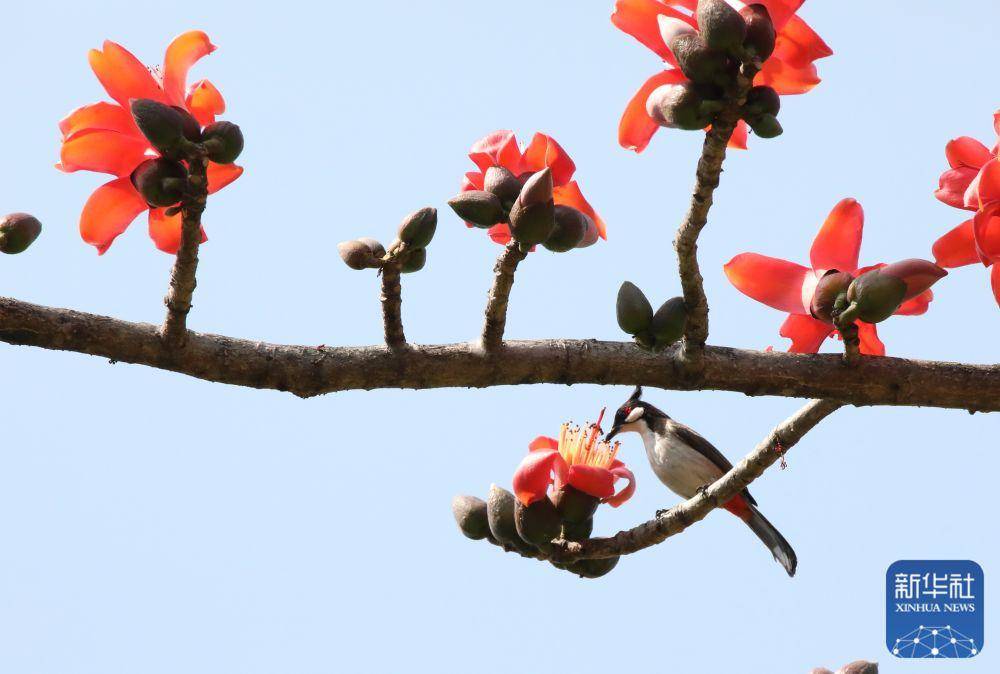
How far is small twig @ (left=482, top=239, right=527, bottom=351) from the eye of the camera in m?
1.77

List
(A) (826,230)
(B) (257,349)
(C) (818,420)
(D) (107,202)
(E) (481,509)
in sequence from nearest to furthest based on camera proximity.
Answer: (B) (257,349)
(D) (107,202)
(A) (826,230)
(C) (818,420)
(E) (481,509)

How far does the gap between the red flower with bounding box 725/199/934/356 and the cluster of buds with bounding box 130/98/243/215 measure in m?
0.84

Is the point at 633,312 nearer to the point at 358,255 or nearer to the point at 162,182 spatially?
the point at 358,255

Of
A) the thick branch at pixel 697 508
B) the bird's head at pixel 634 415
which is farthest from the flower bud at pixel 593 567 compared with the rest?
the bird's head at pixel 634 415

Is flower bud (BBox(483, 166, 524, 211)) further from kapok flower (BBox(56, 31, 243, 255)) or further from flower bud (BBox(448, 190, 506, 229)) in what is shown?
kapok flower (BBox(56, 31, 243, 255))

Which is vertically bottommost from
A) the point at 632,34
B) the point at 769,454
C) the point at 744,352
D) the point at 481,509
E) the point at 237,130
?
the point at 481,509

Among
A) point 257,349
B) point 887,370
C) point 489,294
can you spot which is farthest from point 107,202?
point 887,370

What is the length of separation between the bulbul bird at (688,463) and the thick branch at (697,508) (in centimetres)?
335

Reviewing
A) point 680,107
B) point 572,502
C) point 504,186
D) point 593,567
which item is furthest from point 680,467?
point 680,107

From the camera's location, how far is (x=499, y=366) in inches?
69.6

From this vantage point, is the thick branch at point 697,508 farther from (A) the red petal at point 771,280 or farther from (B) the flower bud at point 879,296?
(B) the flower bud at point 879,296

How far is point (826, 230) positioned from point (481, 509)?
903 millimetres

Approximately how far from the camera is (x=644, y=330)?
6.04ft

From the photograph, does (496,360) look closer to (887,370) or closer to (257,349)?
(257,349)
